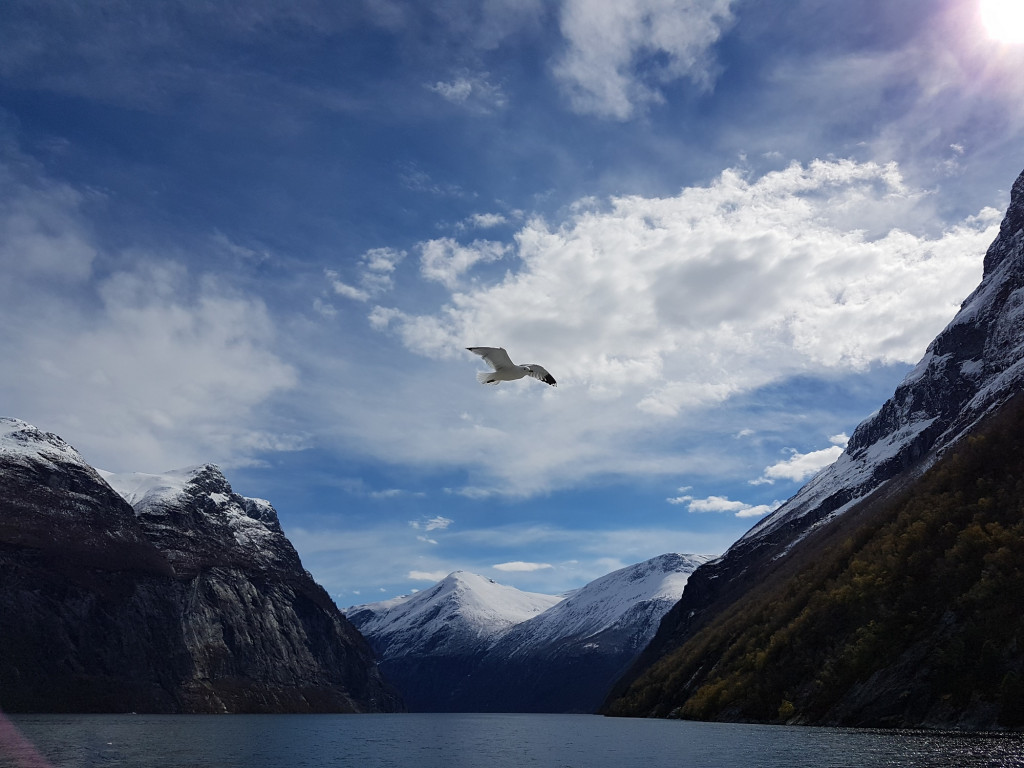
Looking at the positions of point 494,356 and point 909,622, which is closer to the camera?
point 494,356

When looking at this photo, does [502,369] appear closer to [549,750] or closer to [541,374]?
[541,374]

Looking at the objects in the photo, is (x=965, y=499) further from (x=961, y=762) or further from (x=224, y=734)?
(x=224, y=734)

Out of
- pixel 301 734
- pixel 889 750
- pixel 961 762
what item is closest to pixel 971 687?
pixel 889 750

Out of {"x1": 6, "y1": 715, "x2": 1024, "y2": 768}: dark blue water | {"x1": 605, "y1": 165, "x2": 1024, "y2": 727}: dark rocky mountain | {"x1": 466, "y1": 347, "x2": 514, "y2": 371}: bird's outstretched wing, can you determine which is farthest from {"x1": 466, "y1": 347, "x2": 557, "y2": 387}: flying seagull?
{"x1": 605, "y1": 165, "x2": 1024, "y2": 727}: dark rocky mountain

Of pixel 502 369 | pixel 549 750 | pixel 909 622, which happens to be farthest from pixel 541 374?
pixel 909 622

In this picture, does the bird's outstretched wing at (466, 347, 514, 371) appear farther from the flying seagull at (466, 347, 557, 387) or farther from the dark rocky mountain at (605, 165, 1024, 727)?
the dark rocky mountain at (605, 165, 1024, 727)

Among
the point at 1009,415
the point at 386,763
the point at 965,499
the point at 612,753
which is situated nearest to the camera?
the point at 386,763

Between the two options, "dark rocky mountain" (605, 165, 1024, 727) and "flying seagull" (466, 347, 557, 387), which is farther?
"dark rocky mountain" (605, 165, 1024, 727)
